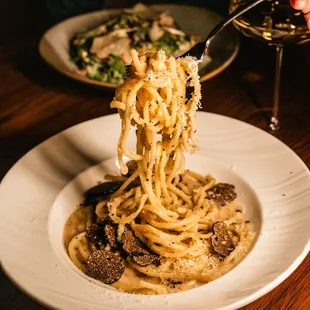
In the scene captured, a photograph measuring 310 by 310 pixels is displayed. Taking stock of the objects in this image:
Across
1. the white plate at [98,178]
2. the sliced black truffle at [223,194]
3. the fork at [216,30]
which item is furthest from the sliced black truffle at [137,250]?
the fork at [216,30]

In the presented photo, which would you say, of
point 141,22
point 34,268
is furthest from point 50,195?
point 141,22

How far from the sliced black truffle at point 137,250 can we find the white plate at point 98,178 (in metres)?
0.13

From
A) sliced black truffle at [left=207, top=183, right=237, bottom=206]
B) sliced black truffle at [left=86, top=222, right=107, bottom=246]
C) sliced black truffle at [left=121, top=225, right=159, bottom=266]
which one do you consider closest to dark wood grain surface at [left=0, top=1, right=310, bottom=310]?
sliced black truffle at [left=207, top=183, right=237, bottom=206]

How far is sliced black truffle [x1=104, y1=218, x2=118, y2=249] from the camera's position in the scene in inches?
61.6

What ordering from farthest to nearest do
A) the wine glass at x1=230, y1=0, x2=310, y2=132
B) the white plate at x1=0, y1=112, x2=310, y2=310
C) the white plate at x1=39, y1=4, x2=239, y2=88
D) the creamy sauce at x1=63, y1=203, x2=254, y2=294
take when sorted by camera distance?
the white plate at x1=39, y1=4, x2=239, y2=88
the wine glass at x1=230, y1=0, x2=310, y2=132
the creamy sauce at x1=63, y1=203, x2=254, y2=294
the white plate at x1=0, y1=112, x2=310, y2=310

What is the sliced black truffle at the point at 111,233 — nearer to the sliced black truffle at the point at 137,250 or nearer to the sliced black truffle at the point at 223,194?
the sliced black truffle at the point at 137,250

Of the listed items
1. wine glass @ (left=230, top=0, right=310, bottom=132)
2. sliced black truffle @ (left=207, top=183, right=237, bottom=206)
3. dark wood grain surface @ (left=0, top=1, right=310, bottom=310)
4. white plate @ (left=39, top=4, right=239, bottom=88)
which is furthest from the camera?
white plate @ (left=39, top=4, right=239, bottom=88)

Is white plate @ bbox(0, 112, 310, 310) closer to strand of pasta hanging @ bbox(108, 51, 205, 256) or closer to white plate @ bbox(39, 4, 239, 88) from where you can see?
strand of pasta hanging @ bbox(108, 51, 205, 256)

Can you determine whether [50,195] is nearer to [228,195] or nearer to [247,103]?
[228,195]

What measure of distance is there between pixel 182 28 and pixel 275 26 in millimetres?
Result: 820

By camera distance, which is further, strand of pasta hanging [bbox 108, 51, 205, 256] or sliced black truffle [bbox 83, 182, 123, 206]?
sliced black truffle [bbox 83, 182, 123, 206]

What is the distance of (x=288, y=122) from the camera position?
2113mm

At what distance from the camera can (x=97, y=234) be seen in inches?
63.7

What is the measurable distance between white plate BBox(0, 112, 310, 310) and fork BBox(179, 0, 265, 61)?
28 centimetres
